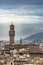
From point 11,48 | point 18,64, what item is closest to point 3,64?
point 18,64

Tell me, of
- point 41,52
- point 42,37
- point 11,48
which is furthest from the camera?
point 42,37

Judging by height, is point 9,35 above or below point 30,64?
above

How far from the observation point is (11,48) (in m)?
49.8

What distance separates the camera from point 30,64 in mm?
30719

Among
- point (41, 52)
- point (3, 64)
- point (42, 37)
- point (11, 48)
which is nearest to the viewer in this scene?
point (3, 64)

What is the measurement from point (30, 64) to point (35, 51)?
16.6 metres

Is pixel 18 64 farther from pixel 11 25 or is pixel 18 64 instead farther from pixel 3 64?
pixel 11 25

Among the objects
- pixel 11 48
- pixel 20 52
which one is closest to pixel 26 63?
pixel 20 52

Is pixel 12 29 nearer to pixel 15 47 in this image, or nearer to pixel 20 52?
pixel 15 47

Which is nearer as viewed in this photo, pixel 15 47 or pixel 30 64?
pixel 30 64

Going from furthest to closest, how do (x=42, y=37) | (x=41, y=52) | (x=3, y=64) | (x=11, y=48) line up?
(x=42, y=37) → (x=11, y=48) → (x=41, y=52) → (x=3, y=64)

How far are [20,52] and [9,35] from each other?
4.69m

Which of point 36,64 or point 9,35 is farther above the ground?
point 9,35

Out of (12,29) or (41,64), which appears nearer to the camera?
(41,64)
